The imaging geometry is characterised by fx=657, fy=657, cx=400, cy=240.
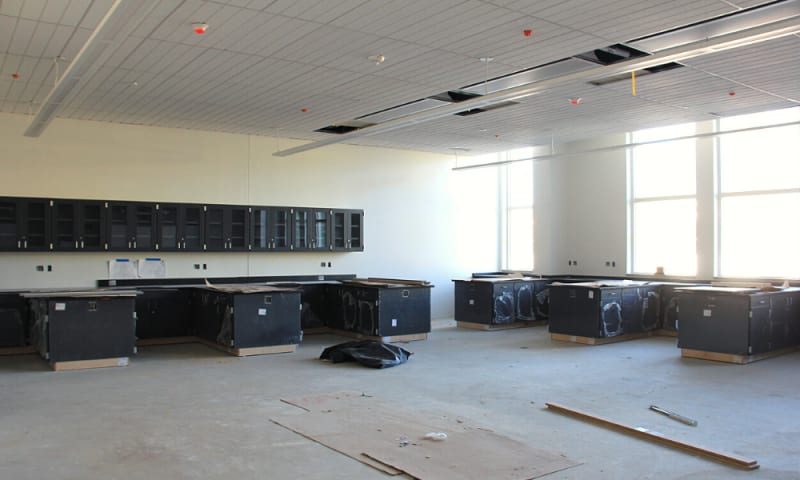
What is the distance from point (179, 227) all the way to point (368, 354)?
397 centimetres

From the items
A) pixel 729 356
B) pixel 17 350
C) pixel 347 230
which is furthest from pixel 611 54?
pixel 17 350

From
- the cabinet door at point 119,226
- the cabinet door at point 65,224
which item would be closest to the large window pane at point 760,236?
the cabinet door at point 119,226

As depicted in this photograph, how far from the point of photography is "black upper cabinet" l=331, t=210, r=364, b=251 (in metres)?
11.5

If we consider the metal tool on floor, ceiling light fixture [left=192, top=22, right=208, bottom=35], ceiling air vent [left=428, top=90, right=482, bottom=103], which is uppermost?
ceiling air vent [left=428, top=90, right=482, bottom=103]

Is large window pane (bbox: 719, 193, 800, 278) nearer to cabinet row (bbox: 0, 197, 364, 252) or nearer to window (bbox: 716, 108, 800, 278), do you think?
window (bbox: 716, 108, 800, 278)

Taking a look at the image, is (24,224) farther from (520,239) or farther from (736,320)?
(736,320)

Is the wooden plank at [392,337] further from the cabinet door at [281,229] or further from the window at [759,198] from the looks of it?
the window at [759,198]

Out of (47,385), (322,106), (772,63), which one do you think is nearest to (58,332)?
(47,385)

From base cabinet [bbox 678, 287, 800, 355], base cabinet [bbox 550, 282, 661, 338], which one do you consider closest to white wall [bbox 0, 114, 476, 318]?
base cabinet [bbox 550, 282, 661, 338]

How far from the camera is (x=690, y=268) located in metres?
10.8

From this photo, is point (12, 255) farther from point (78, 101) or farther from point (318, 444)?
point (318, 444)

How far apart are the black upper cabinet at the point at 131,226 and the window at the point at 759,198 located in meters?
8.74

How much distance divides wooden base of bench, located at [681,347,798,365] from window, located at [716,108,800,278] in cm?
174

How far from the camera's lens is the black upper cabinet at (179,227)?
988 cm
